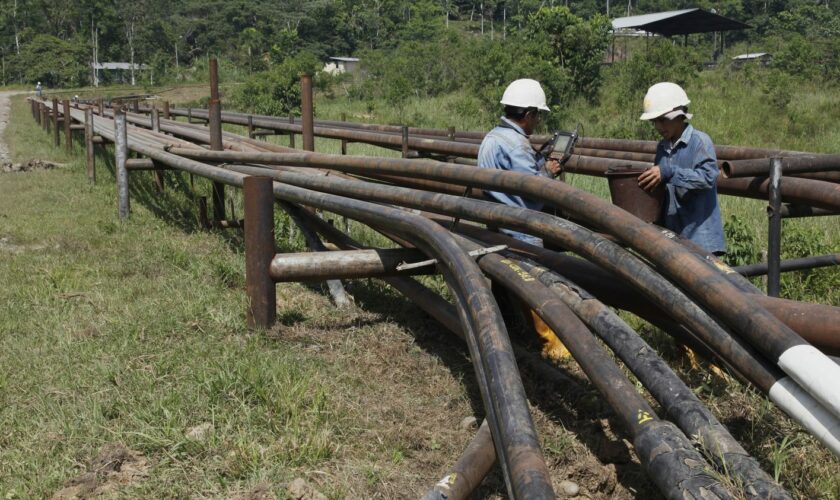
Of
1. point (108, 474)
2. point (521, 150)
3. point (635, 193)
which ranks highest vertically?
point (521, 150)

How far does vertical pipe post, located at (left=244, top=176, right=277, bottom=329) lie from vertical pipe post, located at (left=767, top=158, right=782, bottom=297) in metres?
2.45

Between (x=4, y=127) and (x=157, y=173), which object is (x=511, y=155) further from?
(x=4, y=127)

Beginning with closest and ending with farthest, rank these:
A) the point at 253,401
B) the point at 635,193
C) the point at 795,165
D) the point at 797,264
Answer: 1. the point at 253,401
2. the point at 795,165
3. the point at 635,193
4. the point at 797,264

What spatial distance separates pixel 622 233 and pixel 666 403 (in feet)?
2.24

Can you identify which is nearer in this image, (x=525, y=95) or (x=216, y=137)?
(x=525, y=95)

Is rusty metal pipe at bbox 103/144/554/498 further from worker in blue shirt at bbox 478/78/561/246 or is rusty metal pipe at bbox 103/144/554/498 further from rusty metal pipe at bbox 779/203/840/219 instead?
rusty metal pipe at bbox 779/203/840/219

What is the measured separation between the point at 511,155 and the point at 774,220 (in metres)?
1.33

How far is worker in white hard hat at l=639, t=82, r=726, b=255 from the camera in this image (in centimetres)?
396

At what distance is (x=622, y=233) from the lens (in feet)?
9.20

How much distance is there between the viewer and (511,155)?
4.21 meters

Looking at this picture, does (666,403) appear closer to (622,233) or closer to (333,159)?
(622,233)

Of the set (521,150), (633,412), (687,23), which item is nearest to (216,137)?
(521,150)

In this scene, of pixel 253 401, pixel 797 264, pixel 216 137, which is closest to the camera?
pixel 253 401

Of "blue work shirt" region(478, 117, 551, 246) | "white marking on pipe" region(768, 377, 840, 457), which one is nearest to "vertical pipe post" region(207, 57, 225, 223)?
"blue work shirt" region(478, 117, 551, 246)
